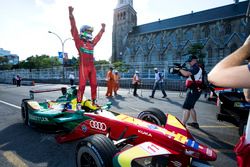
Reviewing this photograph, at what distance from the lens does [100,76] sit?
2308cm

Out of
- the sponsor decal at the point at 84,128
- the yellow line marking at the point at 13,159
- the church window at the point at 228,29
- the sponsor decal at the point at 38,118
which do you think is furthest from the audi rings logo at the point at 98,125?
the church window at the point at 228,29

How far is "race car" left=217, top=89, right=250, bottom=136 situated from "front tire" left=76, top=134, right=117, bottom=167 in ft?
8.95

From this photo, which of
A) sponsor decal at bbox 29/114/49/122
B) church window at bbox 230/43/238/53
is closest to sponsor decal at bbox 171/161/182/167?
sponsor decal at bbox 29/114/49/122

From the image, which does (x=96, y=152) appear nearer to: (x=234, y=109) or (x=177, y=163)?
(x=177, y=163)

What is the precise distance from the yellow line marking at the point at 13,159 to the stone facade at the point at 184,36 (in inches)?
1259

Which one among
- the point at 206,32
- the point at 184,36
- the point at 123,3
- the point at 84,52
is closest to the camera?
the point at 84,52

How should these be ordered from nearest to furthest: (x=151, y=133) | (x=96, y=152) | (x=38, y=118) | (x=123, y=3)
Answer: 1. (x=96, y=152)
2. (x=151, y=133)
3. (x=38, y=118)
4. (x=123, y=3)

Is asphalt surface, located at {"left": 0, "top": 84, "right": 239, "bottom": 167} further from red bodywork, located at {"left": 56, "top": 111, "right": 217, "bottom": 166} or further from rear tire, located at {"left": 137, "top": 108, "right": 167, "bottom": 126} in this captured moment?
rear tire, located at {"left": 137, "top": 108, "right": 167, "bottom": 126}

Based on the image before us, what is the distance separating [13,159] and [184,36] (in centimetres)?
5448

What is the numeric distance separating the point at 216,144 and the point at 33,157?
3224mm

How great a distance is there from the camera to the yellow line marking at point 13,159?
2557 millimetres

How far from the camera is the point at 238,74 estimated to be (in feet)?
2.70

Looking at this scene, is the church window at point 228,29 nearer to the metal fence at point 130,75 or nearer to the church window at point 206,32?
the church window at point 206,32

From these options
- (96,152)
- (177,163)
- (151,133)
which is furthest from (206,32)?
(96,152)
